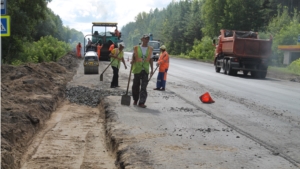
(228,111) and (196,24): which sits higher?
(196,24)

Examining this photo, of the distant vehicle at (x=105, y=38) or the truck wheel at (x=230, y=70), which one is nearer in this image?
the truck wheel at (x=230, y=70)

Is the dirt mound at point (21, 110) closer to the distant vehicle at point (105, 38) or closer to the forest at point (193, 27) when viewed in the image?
the forest at point (193, 27)

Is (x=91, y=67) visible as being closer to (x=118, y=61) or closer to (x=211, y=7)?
(x=118, y=61)

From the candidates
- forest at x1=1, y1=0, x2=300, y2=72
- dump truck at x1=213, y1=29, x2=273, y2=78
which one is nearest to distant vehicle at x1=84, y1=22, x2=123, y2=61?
forest at x1=1, y1=0, x2=300, y2=72

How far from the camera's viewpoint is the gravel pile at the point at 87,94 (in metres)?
13.0

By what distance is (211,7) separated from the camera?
191 feet

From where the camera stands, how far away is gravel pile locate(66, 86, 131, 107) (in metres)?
13.0

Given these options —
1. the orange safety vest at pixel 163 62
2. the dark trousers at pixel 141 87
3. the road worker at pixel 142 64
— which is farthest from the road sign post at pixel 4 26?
the orange safety vest at pixel 163 62

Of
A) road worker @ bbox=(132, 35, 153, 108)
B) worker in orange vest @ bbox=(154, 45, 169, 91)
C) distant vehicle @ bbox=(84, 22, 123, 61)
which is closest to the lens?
road worker @ bbox=(132, 35, 153, 108)

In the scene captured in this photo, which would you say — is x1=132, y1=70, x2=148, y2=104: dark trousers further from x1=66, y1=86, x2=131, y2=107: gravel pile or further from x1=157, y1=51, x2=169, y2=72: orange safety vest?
x1=157, y1=51, x2=169, y2=72: orange safety vest

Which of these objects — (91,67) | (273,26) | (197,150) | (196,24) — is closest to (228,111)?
(197,150)

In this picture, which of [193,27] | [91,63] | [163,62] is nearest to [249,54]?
[91,63]

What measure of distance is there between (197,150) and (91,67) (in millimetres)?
16680

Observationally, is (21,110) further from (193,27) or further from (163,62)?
(193,27)
